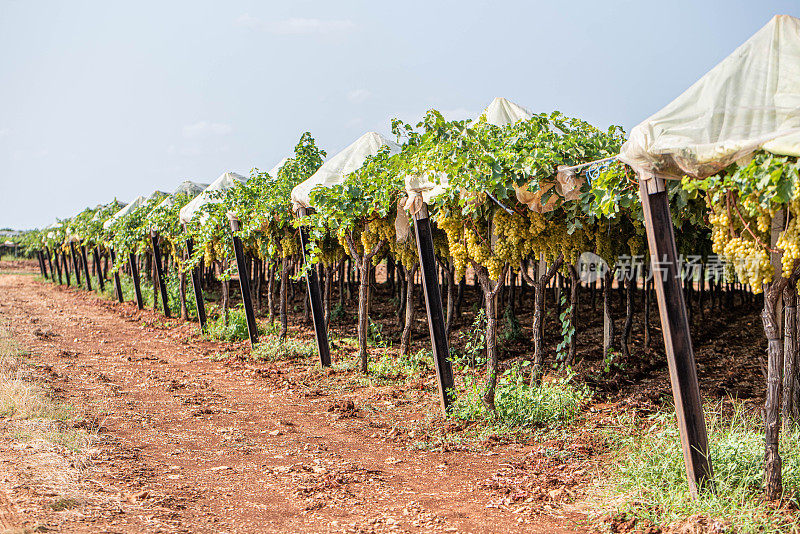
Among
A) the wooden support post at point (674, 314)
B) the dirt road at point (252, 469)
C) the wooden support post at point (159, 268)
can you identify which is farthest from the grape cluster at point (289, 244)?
the wooden support post at point (674, 314)

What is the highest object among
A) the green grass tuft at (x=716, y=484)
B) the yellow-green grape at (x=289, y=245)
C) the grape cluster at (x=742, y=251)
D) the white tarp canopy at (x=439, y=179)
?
the white tarp canopy at (x=439, y=179)

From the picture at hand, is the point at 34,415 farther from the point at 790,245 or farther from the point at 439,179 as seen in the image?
the point at 790,245

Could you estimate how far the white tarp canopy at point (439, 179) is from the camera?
20.6ft

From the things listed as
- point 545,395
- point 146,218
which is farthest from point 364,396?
point 146,218

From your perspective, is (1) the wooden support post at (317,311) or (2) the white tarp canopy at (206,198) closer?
(1) the wooden support post at (317,311)

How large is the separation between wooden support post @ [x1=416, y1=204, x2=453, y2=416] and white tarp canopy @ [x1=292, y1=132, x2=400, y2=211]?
2.17 m

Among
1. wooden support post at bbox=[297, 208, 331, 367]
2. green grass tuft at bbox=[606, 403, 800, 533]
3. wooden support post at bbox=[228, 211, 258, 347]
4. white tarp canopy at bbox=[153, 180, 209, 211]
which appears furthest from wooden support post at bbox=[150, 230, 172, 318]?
green grass tuft at bbox=[606, 403, 800, 533]

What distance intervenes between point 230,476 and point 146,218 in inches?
505

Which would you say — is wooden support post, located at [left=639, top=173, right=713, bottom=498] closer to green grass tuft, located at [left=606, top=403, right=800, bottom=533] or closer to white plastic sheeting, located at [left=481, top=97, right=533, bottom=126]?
green grass tuft, located at [left=606, top=403, right=800, bottom=533]

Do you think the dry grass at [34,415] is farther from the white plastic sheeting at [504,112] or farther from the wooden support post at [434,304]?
the white plastic sheeting at [504,112]

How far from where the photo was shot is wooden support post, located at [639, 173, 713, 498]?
4070 mm

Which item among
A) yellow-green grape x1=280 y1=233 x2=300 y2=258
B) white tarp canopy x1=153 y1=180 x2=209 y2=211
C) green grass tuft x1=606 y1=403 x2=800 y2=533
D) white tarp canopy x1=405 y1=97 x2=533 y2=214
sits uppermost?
white tarp canopy x1=153 y1=180 x2=209 y2=211

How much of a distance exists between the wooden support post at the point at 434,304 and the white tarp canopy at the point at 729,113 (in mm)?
3101

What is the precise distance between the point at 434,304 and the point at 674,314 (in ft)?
10.2
